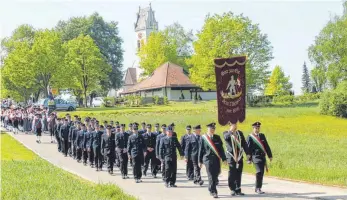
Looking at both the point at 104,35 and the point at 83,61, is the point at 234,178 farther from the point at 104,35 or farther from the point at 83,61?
the point at 104,35

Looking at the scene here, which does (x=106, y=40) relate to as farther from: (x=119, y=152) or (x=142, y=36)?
(x=119, y=152)

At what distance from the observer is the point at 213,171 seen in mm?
13273

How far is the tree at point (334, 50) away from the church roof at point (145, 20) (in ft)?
191

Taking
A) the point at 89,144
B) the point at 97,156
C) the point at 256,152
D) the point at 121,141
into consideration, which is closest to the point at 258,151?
the point at 256,152

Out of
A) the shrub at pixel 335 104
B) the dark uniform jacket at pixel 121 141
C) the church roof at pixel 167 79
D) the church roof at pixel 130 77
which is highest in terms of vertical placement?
the church roof at pixel 130 77

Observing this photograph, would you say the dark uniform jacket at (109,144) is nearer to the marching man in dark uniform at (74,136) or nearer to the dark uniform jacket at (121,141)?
the dark uniform jacket at (121,141)

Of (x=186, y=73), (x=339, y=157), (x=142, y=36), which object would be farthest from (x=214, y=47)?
(x=142, y=36)

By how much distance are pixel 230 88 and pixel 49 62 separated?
162 feet

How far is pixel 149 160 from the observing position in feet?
59.0

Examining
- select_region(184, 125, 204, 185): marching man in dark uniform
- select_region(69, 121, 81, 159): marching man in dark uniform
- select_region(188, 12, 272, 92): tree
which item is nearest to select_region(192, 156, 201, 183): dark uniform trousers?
select_region(184, 125, 204, 185): marching man in dark uniform

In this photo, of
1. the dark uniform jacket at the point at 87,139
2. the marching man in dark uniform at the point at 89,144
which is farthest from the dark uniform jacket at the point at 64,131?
the marching man in dark uniform at the point at 89,144

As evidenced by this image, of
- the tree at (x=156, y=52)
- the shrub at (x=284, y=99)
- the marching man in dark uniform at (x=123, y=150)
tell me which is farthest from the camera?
the tree at (x=156, y=52)

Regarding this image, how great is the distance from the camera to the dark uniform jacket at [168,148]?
15.4m

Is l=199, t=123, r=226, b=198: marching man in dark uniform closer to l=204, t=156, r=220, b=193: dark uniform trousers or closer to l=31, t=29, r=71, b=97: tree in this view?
l=204, t=156, r=220, b=193: dark uniform trousers
